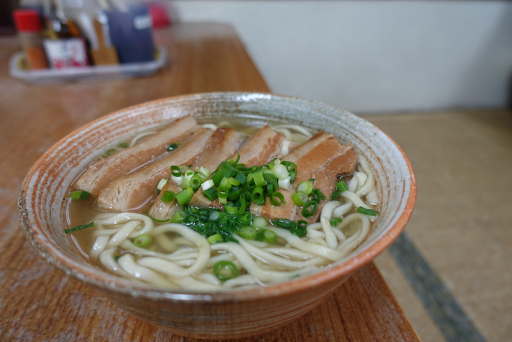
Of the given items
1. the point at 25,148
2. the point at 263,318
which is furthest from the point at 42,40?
the point at 263,318

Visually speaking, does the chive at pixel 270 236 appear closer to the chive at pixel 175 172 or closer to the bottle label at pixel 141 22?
the chive at pixel 175 172

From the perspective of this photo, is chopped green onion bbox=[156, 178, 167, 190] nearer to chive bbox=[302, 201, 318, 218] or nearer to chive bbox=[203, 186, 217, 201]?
chive bbox=[203, 186, 217, 201]

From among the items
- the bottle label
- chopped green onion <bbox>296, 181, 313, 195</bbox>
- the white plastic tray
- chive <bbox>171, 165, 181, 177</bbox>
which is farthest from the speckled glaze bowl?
the bottle label

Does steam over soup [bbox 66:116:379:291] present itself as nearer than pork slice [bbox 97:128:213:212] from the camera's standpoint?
Yes

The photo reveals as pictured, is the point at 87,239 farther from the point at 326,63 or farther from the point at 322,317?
the point at 326,63

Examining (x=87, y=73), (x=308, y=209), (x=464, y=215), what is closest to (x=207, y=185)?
(x=308, y=209)
